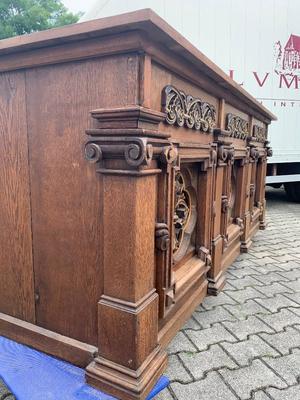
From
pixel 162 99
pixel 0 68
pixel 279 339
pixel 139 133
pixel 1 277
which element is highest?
pixel 0 68

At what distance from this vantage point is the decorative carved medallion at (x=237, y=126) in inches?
106

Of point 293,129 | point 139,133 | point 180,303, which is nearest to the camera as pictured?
point 139,133

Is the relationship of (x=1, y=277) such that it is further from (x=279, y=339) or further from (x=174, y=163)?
(x=279, y=339)

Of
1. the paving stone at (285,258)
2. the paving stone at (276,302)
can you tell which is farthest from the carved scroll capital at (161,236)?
the paving stone at (285,258)

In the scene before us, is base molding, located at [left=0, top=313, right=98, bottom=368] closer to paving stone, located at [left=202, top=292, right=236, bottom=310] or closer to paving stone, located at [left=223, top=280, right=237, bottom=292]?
paving stone, located at [left=202, top=292, right=236, bottom=310]

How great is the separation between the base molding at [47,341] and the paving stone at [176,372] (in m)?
0.39

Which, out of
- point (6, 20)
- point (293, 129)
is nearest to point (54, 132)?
point (293, 129)

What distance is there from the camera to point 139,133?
1.23 metres

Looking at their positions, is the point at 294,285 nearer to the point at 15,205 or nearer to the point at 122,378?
→ the point at 122,378

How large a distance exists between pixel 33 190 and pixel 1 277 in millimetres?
577

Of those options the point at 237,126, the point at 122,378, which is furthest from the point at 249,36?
the point at 122,378

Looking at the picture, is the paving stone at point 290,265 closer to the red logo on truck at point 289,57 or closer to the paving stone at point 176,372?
the paving stone at point 176,372

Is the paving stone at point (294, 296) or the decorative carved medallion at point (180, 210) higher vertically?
the decorative carved medallion at point (180, 210)

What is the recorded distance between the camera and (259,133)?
415cm
